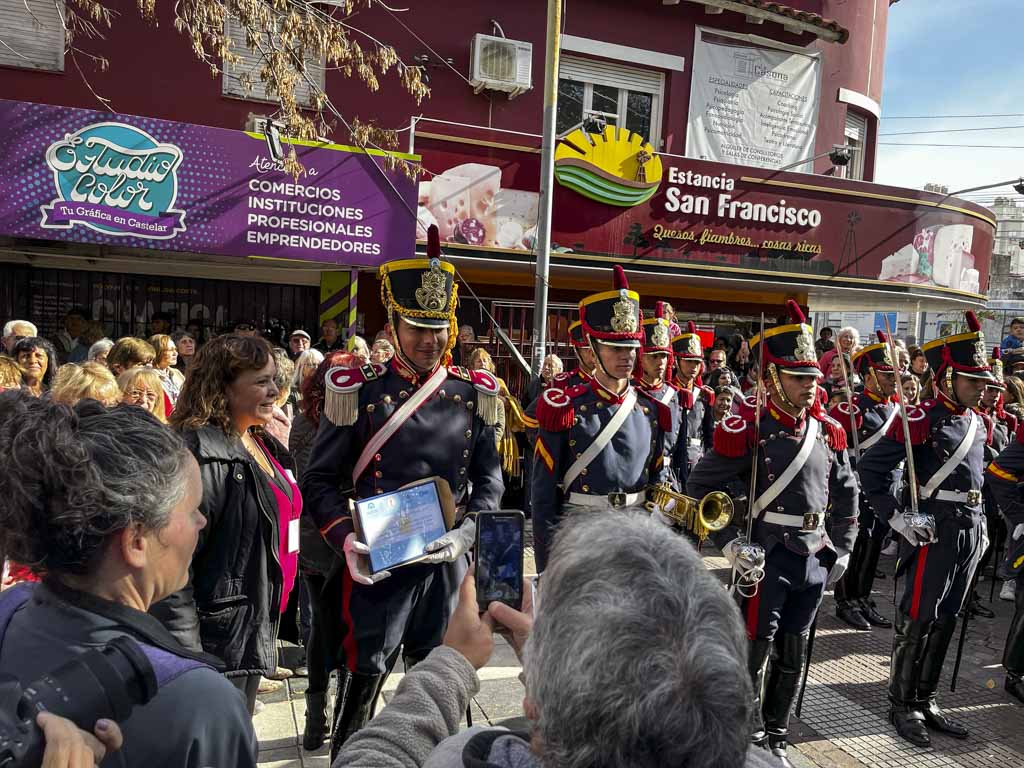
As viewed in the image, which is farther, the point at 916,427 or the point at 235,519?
the point at 916,427

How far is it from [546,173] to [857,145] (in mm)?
9901

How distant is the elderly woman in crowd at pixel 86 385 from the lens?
Answer: 157 inches

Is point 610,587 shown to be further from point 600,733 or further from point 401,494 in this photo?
point 401,494

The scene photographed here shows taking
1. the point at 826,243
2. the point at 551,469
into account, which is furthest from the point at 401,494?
the point at 826,243

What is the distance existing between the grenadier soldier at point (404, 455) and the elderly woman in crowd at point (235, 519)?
0.96 feet

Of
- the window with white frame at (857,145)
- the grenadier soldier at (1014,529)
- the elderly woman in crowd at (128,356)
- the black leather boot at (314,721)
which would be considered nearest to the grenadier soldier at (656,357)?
the grenadier soldier at (1014,529)

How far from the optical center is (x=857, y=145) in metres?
14.9

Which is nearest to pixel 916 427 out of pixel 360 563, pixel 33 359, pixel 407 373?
pixel 407 373

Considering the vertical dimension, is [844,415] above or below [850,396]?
below

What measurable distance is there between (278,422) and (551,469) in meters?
1.60

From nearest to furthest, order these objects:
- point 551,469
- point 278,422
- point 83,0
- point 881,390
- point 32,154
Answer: point 551,469 → point 278,422 → point 83,0 → point 881,390 → point 32,154

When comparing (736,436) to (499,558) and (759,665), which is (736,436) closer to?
(759,665)

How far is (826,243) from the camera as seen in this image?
12.4 m

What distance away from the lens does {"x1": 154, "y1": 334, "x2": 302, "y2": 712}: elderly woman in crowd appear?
2.60 m
